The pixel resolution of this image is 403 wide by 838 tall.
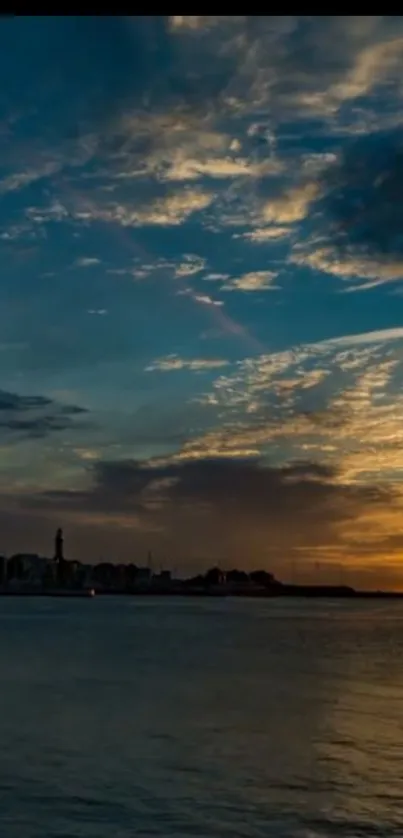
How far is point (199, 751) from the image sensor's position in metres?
12.7

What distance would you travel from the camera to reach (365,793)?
1008 centimetres

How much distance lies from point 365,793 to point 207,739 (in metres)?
4.01

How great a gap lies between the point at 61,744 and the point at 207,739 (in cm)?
190

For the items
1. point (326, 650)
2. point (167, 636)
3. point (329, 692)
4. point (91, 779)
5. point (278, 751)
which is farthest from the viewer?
point (167, 636)

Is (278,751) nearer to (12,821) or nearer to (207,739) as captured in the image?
(207,739)

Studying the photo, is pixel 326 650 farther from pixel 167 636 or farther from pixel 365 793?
pixel 365 793

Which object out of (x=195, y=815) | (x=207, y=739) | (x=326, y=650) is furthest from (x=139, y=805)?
(x=326, y=650)

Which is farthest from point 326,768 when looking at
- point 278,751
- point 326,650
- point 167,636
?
point 167,636

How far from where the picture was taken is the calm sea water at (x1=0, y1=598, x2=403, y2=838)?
29.7ft

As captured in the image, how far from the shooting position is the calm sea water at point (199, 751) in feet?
29.7

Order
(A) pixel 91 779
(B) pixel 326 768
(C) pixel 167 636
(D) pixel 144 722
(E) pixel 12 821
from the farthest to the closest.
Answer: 1. (C) pixel 167 636
2. (D) pixel 144 722
3. (B) pixel 326 768
4. (A) pixel 91 779
5. (E) pixel 12 821
